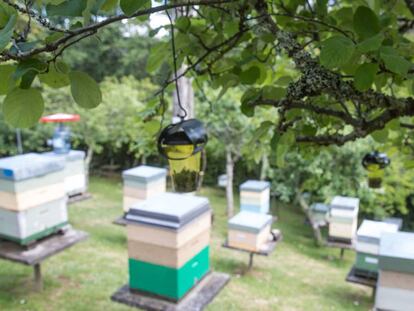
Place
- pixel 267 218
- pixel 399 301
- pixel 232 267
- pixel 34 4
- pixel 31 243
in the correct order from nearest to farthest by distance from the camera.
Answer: pixel 34 4 < pixel 399 301 < pixel 31 243 < pixel 267 218 < pixel 232 267

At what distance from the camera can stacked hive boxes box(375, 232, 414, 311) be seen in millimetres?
2062

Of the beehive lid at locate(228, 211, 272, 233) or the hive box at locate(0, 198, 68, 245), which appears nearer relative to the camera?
the hive box at locate(0, 198, 68, 245)

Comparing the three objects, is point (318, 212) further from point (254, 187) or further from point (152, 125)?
point (152, 125)

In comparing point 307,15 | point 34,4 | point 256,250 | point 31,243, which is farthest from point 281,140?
point 256,250

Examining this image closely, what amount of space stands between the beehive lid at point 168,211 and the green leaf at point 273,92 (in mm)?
1672

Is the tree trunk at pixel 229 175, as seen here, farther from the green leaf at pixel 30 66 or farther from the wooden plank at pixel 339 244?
the green leaf at pixel 30 66

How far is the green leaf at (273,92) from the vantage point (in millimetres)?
889

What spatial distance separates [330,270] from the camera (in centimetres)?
464

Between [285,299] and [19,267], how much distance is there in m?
2.64

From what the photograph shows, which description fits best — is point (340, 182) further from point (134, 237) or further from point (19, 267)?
point (19, 267)

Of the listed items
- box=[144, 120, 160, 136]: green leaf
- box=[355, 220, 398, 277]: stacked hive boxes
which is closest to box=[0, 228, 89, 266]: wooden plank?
box=[144, 120, 160, 136]: green leaf

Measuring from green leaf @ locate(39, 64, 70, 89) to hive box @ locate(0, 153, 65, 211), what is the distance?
8.65 ft

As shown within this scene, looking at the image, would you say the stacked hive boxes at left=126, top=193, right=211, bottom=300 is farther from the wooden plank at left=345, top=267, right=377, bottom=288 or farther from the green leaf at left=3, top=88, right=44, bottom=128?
the green leaf at left=3, top=88, right=44, bottom=128

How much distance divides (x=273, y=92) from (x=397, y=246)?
1642 millimetres
